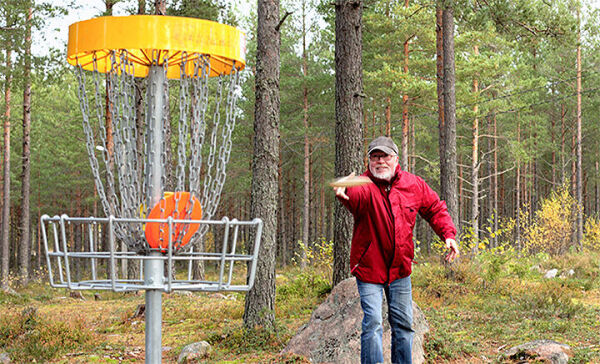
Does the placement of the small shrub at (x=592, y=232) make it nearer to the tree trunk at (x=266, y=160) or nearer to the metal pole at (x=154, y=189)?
the tree trunk at (x=266, y=160)

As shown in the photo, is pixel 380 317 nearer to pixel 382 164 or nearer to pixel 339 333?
pixel 382 164

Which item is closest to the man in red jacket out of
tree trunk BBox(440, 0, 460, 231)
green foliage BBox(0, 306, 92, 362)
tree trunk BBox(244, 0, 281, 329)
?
tree trunk BBox(244, 0, 281, 329)

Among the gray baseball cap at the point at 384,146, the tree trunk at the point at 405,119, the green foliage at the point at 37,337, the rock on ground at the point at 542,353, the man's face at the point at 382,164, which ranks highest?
the tree trunk at the point at 405,119

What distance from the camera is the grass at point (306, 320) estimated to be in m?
7.37

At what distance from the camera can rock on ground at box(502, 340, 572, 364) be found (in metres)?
6.35

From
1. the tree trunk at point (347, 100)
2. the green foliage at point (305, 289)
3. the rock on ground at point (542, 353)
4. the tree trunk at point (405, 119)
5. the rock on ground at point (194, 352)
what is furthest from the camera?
the tree trunk at point (405, 119)

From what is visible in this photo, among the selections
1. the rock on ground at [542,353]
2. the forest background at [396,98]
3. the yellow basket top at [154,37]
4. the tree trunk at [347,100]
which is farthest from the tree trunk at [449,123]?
the yellow basket top at [154,37]

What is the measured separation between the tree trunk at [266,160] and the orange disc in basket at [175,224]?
5.48m

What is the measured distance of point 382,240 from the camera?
429cm

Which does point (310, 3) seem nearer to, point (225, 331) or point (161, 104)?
point (225, 331)

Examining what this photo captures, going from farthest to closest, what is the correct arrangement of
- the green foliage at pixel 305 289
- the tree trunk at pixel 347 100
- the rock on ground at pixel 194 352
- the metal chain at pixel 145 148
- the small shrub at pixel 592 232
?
the small shrub at pixel 592 232, the green foliage at pixel 305 289, the tree trunk at pixel 347 100, the rock on ground at pixel 194 352, the metal chain at pixel 145 148

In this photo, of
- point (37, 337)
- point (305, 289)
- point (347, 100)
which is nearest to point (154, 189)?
point (347, 100)

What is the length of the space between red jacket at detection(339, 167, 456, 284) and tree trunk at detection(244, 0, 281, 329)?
12.1ft

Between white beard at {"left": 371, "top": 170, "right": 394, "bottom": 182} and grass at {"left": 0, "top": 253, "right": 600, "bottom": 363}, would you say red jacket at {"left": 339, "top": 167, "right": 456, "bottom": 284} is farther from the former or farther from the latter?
grass at {"left": 0, "top": 253, "right": 600, "bottom": 363}
